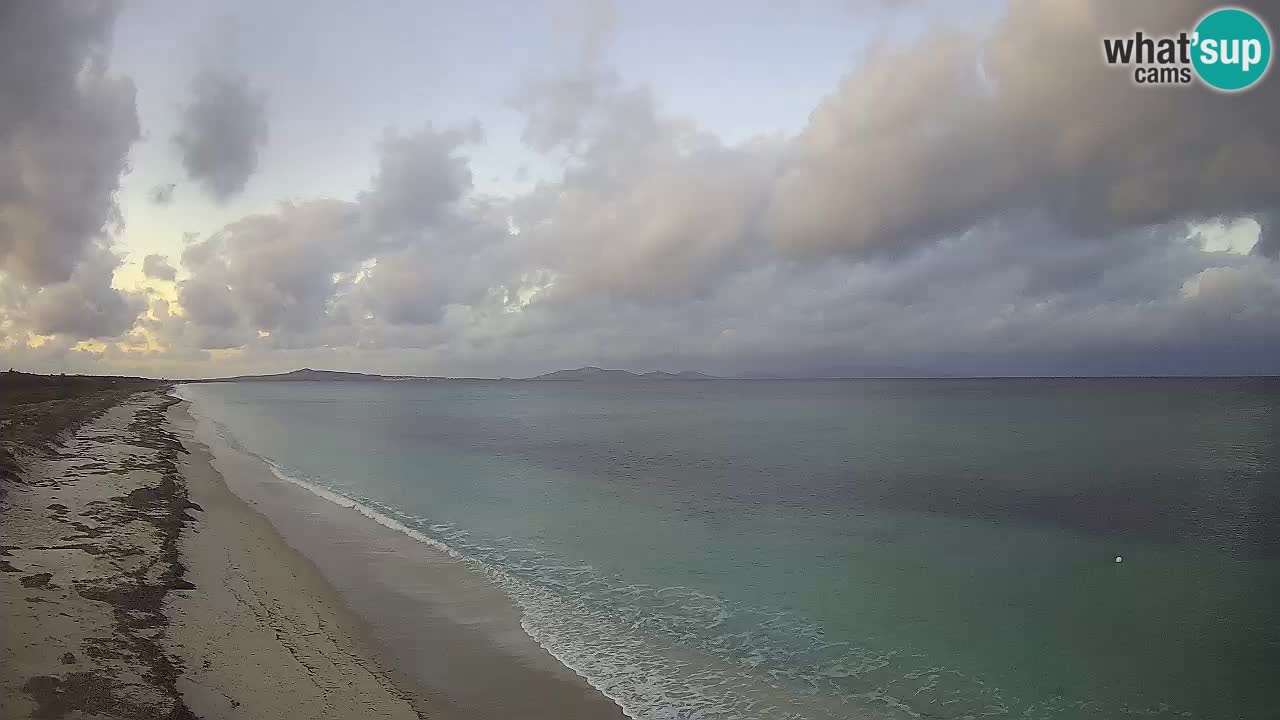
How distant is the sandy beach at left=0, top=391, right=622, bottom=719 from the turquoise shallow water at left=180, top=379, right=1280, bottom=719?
181 cm

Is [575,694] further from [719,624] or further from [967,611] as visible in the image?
[967,611]

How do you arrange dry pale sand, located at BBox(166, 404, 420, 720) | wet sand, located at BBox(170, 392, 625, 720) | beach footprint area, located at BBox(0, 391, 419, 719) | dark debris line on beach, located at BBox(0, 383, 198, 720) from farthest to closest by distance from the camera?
1. wet sand, located at BBox(170, 392, 625, 720)
2. dry pale sand, located at BBox(166, 404, 420, 720)
3. beach footprint area, located at BBox(0, 391, 419, 719)
4. dark debris line on beach, located at BBox(0, 383, 198, 720)

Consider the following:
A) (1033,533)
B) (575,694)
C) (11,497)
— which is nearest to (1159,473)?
(1033,533)

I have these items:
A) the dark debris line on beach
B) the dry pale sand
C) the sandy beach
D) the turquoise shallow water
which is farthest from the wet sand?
the dark debris line on beach

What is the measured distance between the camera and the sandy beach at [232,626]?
10227mm

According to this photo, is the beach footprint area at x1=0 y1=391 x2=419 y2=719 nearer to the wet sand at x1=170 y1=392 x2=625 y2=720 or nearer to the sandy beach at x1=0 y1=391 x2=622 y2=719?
the sandy beach at x1=0 y1=391 x2=622 y2=719

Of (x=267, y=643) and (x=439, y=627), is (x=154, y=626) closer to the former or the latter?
(x=267, y=643)

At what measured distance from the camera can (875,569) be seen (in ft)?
70.0

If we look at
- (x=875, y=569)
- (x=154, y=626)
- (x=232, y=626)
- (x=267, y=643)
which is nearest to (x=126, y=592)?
(x=154, y=626)

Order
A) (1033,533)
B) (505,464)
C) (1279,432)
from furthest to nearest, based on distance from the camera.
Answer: (1279,432) → (505,464) → (1033,533)

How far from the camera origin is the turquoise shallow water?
13188 mm

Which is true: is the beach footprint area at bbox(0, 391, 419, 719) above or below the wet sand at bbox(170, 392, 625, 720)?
above

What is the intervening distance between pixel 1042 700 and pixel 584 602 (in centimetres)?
1033

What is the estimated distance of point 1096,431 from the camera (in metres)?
70.9
